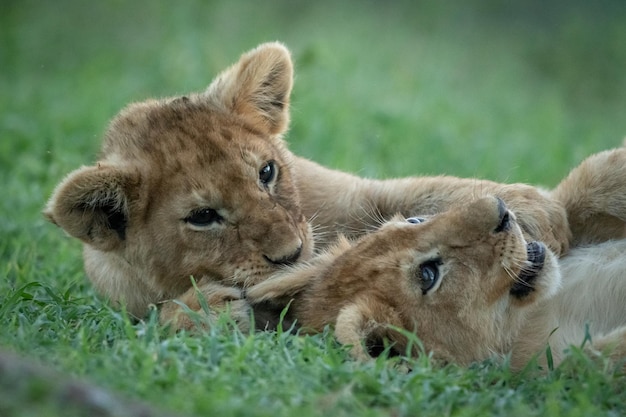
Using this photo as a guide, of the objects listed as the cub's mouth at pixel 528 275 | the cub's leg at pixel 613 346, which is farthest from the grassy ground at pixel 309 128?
the cub's mouth at pixel 528 275

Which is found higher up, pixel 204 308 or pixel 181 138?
pixel 181 138

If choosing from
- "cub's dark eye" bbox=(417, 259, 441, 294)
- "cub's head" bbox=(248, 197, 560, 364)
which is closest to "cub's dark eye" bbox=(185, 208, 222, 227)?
"cub's head" bbox=(248, 197, 560, 364)

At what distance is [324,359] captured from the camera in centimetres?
386

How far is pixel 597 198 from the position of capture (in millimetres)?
5164

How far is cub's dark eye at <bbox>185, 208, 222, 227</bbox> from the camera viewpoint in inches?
186

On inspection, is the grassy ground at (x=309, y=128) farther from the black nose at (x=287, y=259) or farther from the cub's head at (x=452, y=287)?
the black nose at (x=287, y=259)

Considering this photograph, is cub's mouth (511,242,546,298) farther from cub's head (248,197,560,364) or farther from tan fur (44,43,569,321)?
tan fur (44,43,569,321)

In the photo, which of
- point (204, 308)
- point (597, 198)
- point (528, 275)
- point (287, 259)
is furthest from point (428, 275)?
point (597, 198)

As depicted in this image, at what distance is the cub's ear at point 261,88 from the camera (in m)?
5.33

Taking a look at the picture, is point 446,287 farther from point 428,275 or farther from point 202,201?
point 202,201

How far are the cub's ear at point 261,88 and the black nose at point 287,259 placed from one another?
0.85m

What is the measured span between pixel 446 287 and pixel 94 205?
1.65 metres

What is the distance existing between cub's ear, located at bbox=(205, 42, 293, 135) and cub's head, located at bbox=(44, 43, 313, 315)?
14 cm

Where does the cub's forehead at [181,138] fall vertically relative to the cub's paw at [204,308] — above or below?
above
